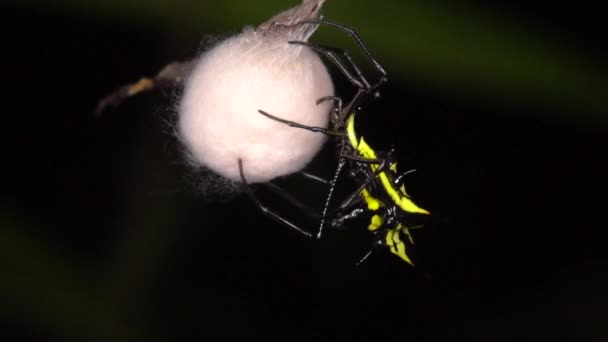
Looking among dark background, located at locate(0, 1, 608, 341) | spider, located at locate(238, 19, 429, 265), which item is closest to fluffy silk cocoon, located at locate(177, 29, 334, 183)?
spider, located at locate(238, 19, 429, 265)

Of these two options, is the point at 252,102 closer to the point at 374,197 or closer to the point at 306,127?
the point at 306,127

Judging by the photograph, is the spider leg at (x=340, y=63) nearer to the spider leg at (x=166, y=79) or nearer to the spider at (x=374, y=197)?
the spider at (x=374, y=197)

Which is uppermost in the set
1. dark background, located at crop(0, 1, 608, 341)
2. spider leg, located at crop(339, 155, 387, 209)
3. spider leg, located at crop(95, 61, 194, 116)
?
spider leg, located at crop(95, 61, 194, 116)

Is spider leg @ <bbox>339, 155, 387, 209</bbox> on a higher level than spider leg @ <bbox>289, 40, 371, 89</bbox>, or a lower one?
lower

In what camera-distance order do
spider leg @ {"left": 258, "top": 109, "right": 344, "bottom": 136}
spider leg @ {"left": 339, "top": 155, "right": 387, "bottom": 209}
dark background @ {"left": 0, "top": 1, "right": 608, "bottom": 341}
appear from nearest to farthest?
spider leg @ {"left": 258, "top": 109, "right": 344, "bottom": 136}, spider leg @ {"left": 339, "top": 155, "right": 387, "bottom": 209}, dark background @ {"left": 0, "top": 1, "right": 608, "bottom": 341}

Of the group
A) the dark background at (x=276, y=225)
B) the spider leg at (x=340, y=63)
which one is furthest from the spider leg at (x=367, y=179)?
the dark background at (x=276, y=225)

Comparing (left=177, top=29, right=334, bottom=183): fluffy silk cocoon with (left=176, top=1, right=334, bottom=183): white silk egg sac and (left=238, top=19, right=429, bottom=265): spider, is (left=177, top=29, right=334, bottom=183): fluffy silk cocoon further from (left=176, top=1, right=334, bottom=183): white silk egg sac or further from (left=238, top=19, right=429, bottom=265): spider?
(left=238, top=19, right=429, bottom=265): spider
